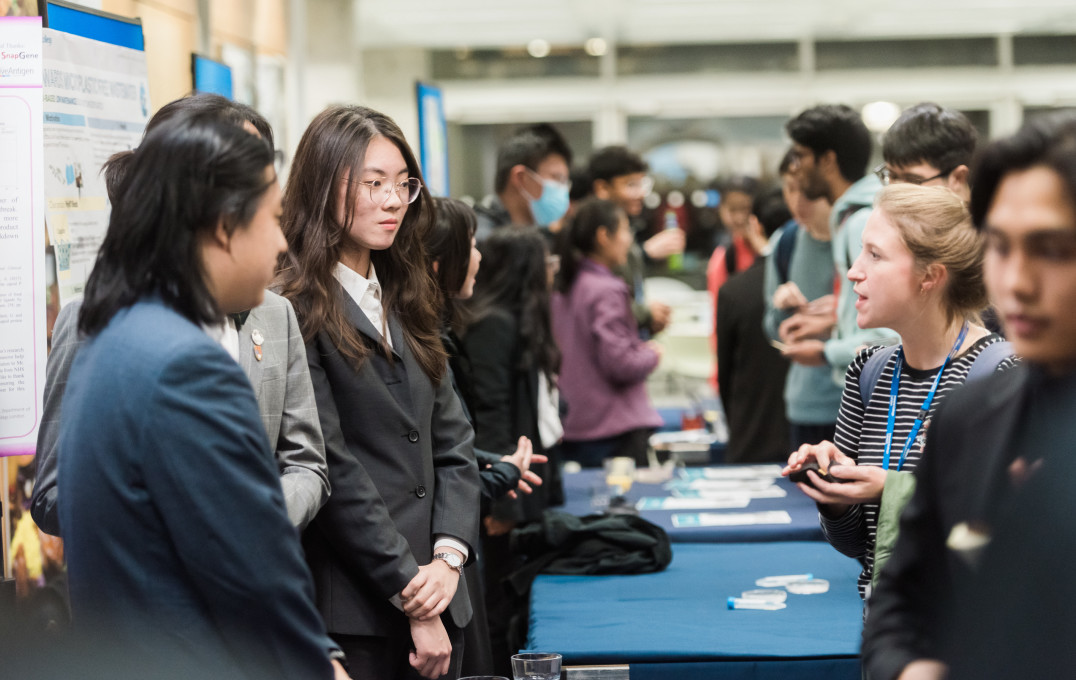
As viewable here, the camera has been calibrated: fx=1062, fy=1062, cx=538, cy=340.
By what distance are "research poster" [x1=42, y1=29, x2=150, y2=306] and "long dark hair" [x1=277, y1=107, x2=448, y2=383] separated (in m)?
0.85

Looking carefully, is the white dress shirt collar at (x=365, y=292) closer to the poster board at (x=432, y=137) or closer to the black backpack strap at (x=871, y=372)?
the black backpack strap at (x=871, y=372)

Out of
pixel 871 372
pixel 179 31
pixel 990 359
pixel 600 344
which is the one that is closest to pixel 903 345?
pixel 871 372

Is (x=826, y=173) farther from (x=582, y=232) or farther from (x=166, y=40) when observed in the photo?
(x=166, y=40)

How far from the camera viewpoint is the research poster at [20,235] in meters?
2.47

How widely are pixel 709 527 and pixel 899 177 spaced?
125cm

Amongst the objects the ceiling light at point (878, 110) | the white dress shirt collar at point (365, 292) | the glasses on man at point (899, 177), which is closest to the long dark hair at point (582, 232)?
the glasses on man at point (899, 177)

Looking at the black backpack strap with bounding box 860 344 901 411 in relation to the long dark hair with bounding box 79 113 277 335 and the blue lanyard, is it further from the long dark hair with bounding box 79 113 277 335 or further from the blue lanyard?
the long dark hair with bounding box 79 113 277 335

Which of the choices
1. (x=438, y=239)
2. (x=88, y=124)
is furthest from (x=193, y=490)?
(x=88, y=124)

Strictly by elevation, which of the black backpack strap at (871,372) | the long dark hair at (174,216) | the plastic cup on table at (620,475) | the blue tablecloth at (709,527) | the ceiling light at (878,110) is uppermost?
the ceiling light at (878,110)

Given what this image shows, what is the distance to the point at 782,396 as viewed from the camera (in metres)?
5.17

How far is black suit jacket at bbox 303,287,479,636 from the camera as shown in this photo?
2.01 m

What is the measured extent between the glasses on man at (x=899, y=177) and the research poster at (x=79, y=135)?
2182 millimetres

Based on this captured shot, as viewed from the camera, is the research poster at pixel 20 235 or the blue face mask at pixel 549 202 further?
the blue face mask at pixel 549 202

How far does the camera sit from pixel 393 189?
2178mm
